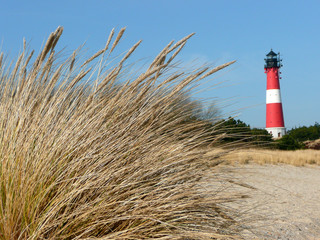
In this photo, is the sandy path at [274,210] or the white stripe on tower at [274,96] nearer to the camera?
the sandy path at [274,210]

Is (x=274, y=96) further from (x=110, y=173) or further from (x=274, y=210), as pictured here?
(x=110, y=173)

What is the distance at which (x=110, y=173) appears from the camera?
62.8 inches

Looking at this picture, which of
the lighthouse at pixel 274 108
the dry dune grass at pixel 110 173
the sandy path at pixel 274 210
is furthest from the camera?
the lighthouse at pixel 274 108

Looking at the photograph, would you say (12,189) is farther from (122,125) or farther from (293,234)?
(293,234)

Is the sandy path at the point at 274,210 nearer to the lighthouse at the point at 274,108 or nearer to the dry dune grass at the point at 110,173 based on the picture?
the dry dune grass at the point at 110,173

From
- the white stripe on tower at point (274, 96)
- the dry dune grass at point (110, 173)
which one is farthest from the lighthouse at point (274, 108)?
the dry dune grass at point (110, 173)

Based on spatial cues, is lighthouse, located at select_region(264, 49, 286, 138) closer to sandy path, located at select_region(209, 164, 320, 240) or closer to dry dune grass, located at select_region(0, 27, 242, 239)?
sandy path, located at select_region(209, 164, 320, 240)

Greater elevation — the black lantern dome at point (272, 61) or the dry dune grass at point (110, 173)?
the black lantern dome at point (272, 61)

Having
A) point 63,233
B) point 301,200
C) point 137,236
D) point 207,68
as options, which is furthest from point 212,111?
point 301,200

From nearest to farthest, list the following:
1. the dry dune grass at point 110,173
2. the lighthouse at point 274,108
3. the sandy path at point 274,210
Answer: the dry dune grass at point 110,173, the sandy path at point 274,210, the lighthouse at point 274,108

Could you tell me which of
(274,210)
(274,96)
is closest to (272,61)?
(274,96)

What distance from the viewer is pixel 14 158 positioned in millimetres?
1724

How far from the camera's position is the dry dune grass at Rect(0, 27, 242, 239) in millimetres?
1544

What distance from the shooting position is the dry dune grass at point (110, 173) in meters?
1.54
